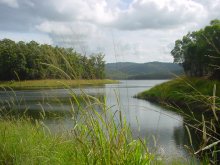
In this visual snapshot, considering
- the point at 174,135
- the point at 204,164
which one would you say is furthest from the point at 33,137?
the point at 174,135

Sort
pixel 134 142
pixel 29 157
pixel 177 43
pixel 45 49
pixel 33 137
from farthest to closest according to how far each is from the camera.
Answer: pixel 177 43
pixel 33 137
pixel 29 157
pixel 45 49
pixel 134 142

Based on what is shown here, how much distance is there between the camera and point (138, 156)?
384 cm

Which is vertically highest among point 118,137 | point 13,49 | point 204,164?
point 13,49

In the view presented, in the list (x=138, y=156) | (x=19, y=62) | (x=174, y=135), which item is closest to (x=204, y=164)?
(x=138, y=156)

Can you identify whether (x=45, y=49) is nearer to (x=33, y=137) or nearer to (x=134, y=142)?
(x=134, y=142)

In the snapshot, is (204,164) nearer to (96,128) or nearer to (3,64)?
(96,128)

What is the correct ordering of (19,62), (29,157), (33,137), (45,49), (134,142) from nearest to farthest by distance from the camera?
(134,142)
(45,49)
(29,157)
(33,137)
(19,62)

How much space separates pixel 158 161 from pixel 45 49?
235cm

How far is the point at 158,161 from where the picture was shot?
5.18 m

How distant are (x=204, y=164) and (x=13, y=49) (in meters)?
96.3

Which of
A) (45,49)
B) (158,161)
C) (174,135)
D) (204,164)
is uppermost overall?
(45,49)

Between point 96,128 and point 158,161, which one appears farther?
point 158,161

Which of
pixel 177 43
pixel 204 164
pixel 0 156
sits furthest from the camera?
pixel 177 43

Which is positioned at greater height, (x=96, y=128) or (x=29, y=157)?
(x=96, y=128)
